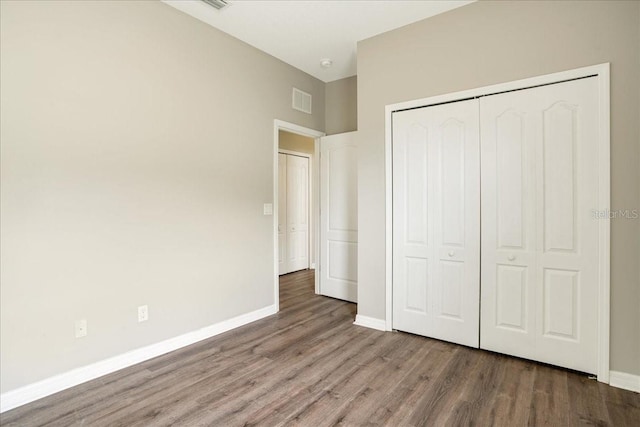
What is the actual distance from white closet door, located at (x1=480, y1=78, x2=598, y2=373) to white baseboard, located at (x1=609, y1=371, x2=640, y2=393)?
10 cm

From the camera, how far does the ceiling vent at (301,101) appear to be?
161 inches

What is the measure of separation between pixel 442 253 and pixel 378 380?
1256mm

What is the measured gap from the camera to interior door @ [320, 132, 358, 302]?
13.8 feet

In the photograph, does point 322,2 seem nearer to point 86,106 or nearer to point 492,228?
point 86,106

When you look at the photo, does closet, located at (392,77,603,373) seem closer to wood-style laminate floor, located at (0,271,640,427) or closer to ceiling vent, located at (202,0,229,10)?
wood-style laminate floor, located at (0,271,640,427)

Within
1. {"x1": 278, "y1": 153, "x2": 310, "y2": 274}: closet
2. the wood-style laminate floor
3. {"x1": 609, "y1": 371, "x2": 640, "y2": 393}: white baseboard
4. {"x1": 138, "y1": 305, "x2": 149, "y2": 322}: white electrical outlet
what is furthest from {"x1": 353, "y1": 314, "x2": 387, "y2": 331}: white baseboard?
{"x1": 278, "y1": 153, "x2": 310, "y2": 274}: closet

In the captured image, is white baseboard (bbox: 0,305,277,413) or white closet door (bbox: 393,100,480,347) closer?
white baseboard (bbox: 0,305,277,413)

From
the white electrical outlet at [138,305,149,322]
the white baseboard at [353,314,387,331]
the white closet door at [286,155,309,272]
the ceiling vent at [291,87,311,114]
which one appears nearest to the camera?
the white electrical outlet at [138,305,149,322]

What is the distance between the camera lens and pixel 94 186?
2373 mm

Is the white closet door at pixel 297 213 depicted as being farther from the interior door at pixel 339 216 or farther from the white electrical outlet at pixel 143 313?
the white electrical outlet at pixel 143 313

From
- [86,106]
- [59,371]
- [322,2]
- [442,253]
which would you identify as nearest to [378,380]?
[442,253]

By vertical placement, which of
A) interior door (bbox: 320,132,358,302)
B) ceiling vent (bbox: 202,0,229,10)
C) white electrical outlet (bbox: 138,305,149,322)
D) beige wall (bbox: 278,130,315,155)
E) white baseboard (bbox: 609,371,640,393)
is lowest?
white baseboard (bbox: 609,371,640,393)

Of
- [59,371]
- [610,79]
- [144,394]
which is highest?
[610,79]

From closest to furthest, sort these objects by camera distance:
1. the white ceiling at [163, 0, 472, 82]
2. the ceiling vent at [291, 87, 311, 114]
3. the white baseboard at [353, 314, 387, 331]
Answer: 1. the white ceiling at [163, 0, 472, 82]
2. the white baseboard at [353, 314, 387, 331]
3. the ceiling vent at [291, 87, 311, 114]
